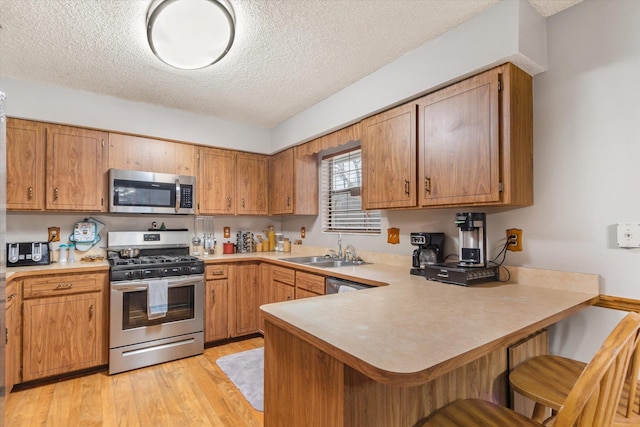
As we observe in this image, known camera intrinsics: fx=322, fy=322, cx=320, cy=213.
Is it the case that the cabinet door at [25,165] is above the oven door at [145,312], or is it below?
above

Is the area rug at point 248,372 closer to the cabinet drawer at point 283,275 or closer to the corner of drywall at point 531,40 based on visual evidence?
the cabinet drawer at point 283,275

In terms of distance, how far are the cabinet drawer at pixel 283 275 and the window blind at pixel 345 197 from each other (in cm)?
76

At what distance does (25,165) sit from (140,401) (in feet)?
6.98

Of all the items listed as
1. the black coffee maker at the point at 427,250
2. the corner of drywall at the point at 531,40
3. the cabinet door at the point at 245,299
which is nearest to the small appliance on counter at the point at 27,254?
the cabinet door at the point at 245,299

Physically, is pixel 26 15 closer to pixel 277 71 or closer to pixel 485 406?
pixel 277 71

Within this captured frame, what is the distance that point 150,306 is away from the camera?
2816mm

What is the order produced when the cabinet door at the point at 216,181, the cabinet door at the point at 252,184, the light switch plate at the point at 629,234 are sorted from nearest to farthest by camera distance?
1. the light switch plate at the point at 629,234
2. the cabinet door at the point at 216,181
3. the cabinet door at the point at 252,184

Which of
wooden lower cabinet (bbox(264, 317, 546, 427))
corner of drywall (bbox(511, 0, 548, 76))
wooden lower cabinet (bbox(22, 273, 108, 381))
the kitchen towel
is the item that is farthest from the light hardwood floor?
corner of drywall (bbox(511, 0, 548, 76))

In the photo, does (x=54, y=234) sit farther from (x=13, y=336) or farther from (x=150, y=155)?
(x=150, y=155)

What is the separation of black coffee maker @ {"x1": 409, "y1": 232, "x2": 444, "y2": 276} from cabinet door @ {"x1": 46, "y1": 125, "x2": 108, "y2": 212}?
2.83m

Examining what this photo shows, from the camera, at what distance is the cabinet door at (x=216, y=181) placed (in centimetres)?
357

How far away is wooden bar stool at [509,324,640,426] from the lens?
1.10 metres

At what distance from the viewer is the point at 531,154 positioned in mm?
1893

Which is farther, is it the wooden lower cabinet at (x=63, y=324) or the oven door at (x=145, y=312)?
the oven door at (x=145, y=312)
